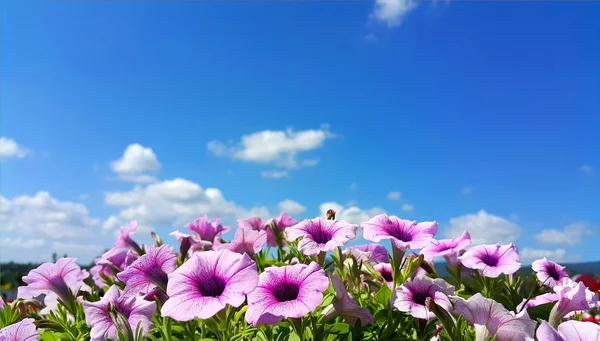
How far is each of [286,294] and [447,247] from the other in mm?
1325

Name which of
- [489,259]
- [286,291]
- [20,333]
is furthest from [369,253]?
[20,333]

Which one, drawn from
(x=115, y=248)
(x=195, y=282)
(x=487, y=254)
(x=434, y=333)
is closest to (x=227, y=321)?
(x=195, y=282)

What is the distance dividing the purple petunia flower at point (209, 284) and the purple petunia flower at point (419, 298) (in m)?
0.66

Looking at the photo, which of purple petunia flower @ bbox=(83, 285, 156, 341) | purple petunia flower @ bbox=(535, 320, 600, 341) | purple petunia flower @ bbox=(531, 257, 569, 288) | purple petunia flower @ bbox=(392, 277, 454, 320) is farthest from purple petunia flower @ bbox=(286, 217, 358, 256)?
purple petunia flower @ bbox=(531, 257, 569, 288)

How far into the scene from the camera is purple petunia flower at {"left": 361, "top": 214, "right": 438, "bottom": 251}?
2.41 metres

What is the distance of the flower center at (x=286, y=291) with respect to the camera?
80.2 inches

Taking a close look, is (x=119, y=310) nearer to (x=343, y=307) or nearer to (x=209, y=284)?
(x=209, y=284)

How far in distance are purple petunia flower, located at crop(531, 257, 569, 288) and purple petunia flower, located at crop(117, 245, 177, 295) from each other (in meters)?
1.83

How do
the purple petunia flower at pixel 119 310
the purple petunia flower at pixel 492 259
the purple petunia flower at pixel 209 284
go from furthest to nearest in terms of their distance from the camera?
the purple petunia flower at pixel 492 259
the purple petunia flower at pixel 119 310
the purple petunia flower at pixel 209 284

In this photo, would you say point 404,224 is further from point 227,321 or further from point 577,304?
point 227,321

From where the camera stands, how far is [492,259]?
2799 mm

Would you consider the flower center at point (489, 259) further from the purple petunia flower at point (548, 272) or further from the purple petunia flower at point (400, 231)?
the purple petunia flower at point (400, 231)

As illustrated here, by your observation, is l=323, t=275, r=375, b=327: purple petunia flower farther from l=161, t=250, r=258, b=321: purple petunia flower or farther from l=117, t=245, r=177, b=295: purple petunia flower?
l=117, t=245, r=177, b=295: purple petunia flower

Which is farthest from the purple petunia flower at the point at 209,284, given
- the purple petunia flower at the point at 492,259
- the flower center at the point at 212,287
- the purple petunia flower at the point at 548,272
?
the purple petunia flower at the point at 548,272
